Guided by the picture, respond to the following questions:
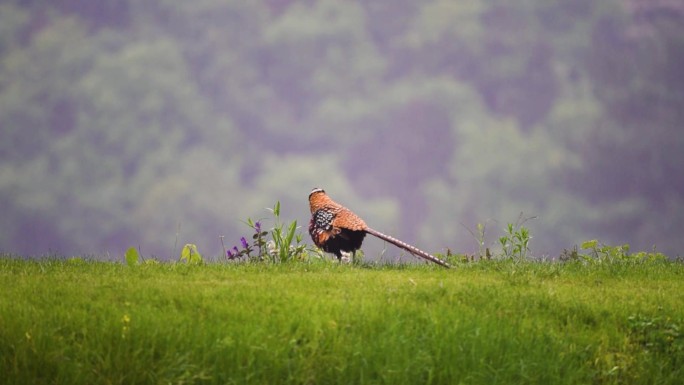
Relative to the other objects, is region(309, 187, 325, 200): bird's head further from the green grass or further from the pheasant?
the green grass

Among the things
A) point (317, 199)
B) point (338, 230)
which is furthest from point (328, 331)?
point (317, 199)

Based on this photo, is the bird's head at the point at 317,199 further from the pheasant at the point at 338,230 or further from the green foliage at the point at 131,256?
the green foliage at the point at 131,256

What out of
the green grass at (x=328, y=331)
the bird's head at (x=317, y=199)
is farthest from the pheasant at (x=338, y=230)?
the green grass at (x=328, y=331)

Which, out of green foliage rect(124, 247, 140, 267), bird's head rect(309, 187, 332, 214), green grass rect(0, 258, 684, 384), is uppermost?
bird's head rect(309, 187, 332, 214)

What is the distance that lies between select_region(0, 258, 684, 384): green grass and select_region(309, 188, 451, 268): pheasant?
194 cm

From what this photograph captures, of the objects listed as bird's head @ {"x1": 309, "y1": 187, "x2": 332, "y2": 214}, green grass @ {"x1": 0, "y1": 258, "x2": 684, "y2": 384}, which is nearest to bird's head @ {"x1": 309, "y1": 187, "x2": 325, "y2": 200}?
bird's head @ {"x1": 309, "y1": 187, "x2": 332, "y2": 214}

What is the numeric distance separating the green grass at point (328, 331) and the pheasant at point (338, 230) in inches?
76.6

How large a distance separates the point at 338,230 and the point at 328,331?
472 centimetres

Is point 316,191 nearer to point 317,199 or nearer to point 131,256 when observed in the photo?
point 317,199

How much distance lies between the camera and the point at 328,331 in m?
6.95

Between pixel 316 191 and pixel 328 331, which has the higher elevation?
pixel 316 191

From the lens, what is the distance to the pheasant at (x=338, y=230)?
1155 cm

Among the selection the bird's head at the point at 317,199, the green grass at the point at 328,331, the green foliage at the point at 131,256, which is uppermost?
the bird's head at the point at 317,199

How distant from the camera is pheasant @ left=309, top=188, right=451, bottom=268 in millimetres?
11547
